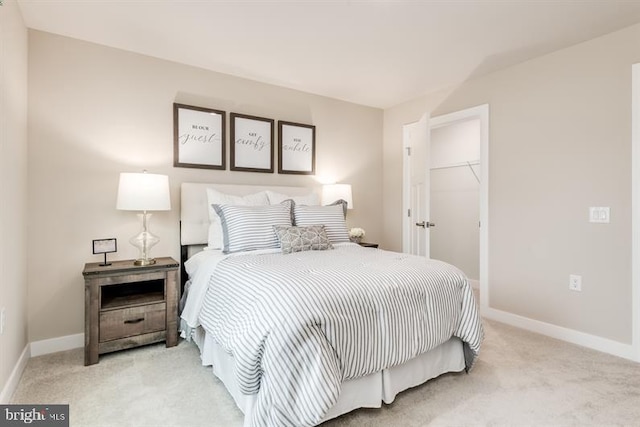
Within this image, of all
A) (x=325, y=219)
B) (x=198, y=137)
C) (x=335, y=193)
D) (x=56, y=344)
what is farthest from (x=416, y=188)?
(x=56, y=344)

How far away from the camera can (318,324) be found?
5.13 ft

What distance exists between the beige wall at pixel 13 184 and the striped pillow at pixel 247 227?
131 cm

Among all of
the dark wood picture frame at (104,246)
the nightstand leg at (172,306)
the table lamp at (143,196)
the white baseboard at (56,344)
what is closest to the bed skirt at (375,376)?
the nightstand leg at (172,306)

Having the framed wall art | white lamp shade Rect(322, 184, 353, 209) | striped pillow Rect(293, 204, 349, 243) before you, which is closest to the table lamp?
the framed wall art

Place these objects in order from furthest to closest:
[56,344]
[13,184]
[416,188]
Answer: [416,188]
[56,344]
[13,184]

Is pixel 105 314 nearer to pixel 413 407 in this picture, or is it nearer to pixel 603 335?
pixel 413 407

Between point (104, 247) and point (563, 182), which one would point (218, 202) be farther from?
point (563, 182)

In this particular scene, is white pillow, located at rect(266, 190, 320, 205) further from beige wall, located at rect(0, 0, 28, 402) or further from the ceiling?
beige wall, located at rect(0, 0, 28, 402)

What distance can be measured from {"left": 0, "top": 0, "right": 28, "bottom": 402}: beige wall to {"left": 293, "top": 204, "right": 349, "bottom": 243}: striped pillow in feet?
6.53

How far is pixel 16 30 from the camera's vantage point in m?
2.21

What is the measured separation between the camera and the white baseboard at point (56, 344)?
8.50ft

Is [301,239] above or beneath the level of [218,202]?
beneath

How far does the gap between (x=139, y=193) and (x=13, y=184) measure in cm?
72

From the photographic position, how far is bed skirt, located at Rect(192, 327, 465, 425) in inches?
68.6
